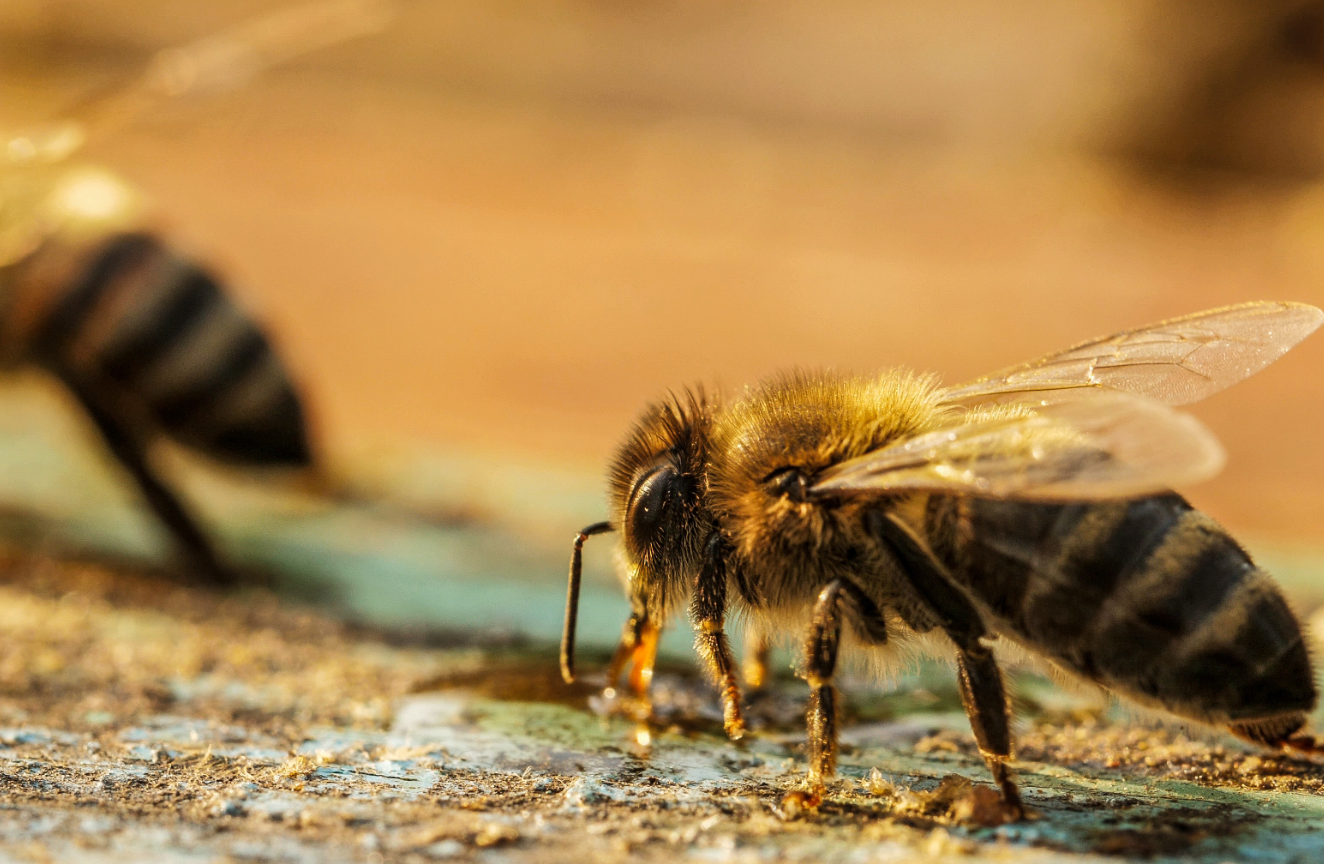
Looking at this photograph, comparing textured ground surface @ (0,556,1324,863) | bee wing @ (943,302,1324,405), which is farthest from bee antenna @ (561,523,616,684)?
bee wing @ (943,302,1324,405)

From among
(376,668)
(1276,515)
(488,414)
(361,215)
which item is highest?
(361,215)

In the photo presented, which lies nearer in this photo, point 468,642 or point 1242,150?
point 468,642

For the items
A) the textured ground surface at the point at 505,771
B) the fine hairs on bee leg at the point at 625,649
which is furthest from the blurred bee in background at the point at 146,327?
the fine hairs on bee leg at the point at 625,649

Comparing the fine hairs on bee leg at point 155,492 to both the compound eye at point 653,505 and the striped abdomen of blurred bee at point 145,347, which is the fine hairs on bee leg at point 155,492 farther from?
the compound eye at point 653,505

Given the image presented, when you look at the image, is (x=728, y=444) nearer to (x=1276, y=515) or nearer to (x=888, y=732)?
(x=888, y=732)

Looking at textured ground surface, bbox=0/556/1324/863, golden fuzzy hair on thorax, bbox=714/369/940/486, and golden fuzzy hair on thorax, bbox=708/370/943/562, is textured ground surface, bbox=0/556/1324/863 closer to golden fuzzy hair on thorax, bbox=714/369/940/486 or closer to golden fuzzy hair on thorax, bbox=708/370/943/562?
golden fuzzy hair on thorax, bbox=708/370/943/562

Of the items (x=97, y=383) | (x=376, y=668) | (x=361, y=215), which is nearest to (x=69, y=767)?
(x=376, y=668)

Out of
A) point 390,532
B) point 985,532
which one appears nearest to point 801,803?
point 985,532
